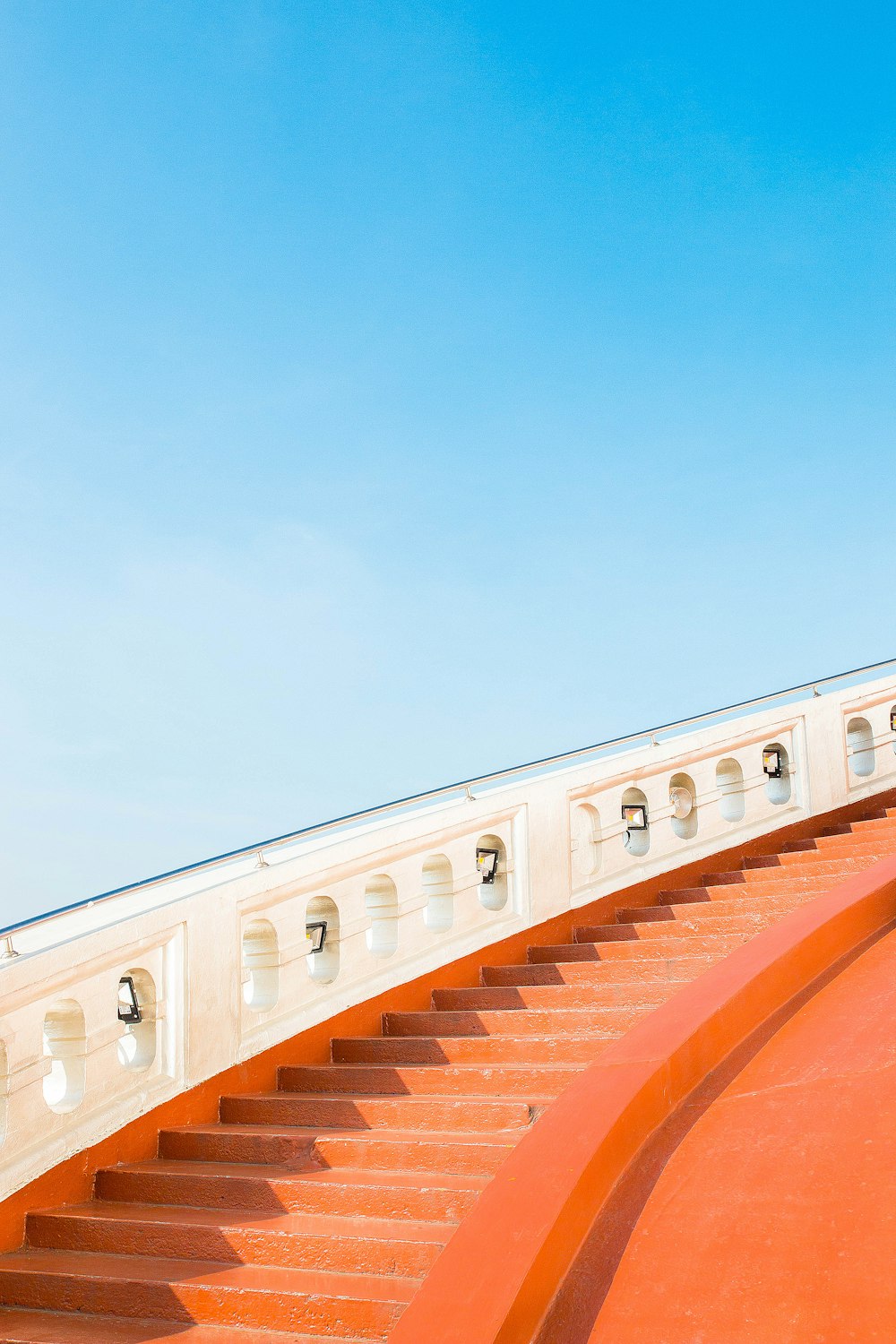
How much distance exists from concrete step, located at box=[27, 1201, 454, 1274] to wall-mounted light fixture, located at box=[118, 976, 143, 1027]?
0.81 meters

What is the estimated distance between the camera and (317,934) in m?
6.71

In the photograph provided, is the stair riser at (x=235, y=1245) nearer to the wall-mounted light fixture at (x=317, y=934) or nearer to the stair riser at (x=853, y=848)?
the wall-mounted light fixture at (x=317, y=934)

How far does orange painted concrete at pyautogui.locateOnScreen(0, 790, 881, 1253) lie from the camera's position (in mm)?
5289

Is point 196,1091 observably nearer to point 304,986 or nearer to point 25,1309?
point 304,986

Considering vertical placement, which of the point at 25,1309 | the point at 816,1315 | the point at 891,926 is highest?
the point at 891,926

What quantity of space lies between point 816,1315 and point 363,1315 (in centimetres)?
157

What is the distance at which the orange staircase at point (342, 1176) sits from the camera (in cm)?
439

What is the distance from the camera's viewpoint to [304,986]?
654 centimetres

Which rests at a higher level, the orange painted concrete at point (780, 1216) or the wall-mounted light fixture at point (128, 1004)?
the wall-mounted light fixture at point (128, 1004)

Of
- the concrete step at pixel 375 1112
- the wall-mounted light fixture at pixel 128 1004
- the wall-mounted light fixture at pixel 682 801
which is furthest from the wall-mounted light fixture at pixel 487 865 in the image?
the wall-mounted light fixture at pixel 128 1004

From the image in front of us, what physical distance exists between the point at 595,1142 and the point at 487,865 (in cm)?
349

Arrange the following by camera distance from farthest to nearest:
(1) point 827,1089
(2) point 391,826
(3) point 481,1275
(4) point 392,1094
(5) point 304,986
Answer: (2) point 391,826, (5) point 304,986, (4) point 392,1094, (1) point 827,1089, (3) point 481,1275

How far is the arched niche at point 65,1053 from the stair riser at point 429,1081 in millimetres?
1220

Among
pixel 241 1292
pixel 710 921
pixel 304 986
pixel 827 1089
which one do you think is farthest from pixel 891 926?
pixel 241 1292
